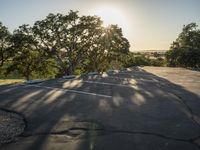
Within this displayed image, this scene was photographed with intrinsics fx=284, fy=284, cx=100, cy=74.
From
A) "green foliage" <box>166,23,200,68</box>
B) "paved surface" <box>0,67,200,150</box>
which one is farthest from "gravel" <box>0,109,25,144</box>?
"green foliage" <box>166,23,200,68</box>

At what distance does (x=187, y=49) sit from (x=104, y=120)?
198 feet

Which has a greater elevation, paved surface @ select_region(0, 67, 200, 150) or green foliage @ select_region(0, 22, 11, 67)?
green foliage @ select_region(0, 22, 11, 67)

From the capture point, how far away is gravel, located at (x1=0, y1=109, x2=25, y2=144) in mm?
6328

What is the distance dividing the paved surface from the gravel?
22cm

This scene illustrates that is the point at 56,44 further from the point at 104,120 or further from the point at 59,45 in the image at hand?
the point at 104,120

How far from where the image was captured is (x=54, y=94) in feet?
38.8

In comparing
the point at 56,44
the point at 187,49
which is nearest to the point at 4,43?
the point at 56,44

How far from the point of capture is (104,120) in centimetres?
771

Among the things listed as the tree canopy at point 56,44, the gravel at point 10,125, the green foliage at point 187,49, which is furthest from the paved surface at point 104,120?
the green foliage at point 187,49

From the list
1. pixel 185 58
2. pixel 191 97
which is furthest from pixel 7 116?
pixel 185 58

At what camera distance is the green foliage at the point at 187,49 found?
63719 mm

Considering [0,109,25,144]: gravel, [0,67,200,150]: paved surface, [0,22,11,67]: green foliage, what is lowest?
[0,67,200,150]: paved surface

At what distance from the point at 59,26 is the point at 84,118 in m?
38.7

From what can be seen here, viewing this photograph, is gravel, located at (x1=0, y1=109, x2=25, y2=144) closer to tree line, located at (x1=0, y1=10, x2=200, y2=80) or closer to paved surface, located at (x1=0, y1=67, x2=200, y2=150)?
paved surface, located at (x1=0, y1=67, x2=200, y2=150)
